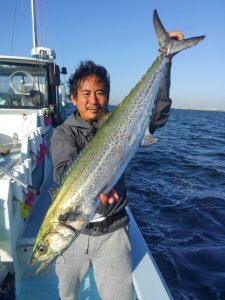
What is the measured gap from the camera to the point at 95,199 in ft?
7.20

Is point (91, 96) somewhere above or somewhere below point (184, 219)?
above

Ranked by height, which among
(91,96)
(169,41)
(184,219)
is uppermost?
(169,41)

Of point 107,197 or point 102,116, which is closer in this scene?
point 107,197

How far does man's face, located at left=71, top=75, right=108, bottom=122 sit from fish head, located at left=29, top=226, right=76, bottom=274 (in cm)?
103

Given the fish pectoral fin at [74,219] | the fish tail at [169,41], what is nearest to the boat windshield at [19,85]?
the fish tail at [169,41]

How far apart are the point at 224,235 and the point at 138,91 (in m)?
5.76

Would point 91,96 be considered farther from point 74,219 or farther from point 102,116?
point 74,219

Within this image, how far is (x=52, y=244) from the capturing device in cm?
225

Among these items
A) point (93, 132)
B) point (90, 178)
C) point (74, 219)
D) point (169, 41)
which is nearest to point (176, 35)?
point (169, 41)

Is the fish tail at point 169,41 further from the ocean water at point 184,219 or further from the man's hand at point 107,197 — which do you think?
the ocean water at point 184,219

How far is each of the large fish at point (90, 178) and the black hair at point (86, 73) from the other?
0.36 meters

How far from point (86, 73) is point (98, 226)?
4.51 ft

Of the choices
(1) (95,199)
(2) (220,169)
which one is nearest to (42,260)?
(1) (95,199)

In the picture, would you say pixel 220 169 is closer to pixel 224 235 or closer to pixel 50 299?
pixel 224 235
